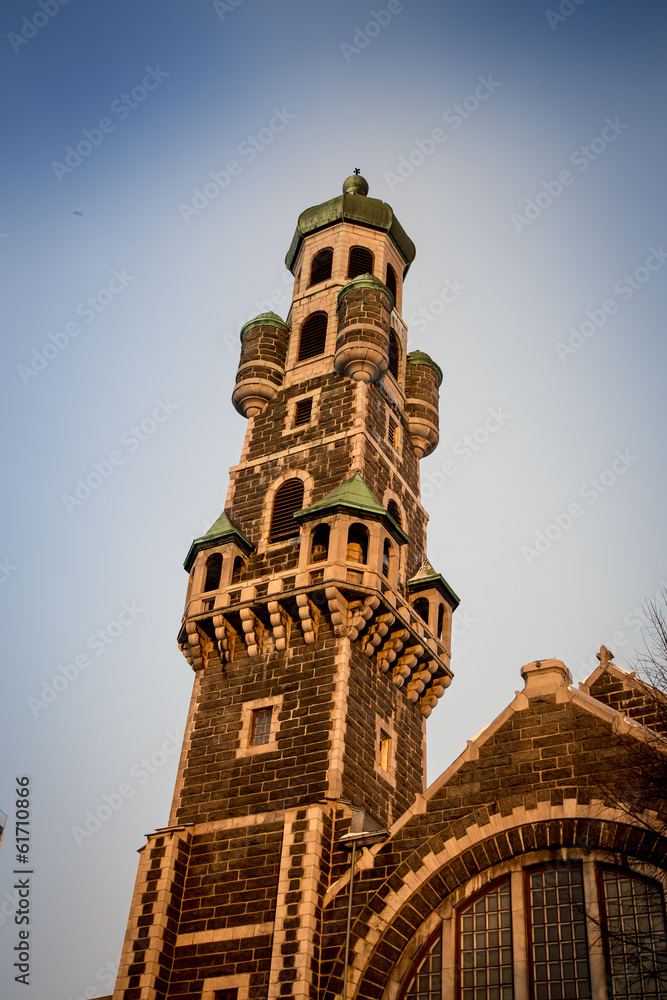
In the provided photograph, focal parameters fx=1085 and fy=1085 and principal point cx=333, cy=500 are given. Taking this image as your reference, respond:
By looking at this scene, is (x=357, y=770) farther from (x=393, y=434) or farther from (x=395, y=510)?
(x=393, y=434)

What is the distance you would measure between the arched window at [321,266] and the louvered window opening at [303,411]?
25.9 feet

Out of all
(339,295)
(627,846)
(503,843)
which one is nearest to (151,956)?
(503,843)

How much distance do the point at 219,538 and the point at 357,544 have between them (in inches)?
182

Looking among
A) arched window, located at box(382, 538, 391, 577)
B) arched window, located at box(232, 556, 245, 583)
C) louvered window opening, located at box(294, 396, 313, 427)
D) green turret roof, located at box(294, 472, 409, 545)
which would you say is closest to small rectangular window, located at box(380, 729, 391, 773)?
arched window, located at box(382, 538, 391, 577)

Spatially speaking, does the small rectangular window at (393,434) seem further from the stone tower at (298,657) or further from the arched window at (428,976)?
the arched window at (428,976)

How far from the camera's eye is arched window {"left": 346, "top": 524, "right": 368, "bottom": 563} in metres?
33.9

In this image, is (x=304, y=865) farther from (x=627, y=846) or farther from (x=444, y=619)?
(x=444, y=619)

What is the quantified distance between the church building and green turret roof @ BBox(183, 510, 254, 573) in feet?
0.25

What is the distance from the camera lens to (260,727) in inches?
1235

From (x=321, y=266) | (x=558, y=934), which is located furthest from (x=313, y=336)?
(x=558, y=934)

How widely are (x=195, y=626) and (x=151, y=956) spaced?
10.0 metres

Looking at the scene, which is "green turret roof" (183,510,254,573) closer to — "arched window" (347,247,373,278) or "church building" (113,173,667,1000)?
"church building" (113,173,667,1000)

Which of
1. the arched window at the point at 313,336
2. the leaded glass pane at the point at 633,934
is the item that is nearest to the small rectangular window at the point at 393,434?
the arched window at the point at 313,336

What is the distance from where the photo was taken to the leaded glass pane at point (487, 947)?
74.8 ft
